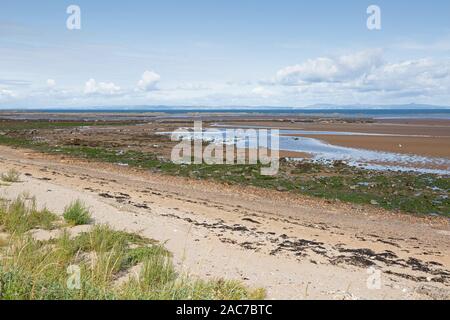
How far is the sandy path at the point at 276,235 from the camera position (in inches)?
249

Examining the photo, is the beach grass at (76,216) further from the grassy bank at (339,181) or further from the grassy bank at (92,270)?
the grassy bank at (339,181)

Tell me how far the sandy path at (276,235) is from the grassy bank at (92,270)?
655mm

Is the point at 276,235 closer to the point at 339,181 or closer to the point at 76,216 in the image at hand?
Answer: the point at 76,216

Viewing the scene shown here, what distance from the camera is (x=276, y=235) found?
29.9 feet

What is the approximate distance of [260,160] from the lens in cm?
2178

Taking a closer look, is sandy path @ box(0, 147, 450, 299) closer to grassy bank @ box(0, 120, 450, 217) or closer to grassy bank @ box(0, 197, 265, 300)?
grassy bank @ box(0, 197, 265, 300)

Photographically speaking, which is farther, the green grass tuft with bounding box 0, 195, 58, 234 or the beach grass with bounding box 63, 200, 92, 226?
the beach grass with bounding box 63, 200, 92, 226

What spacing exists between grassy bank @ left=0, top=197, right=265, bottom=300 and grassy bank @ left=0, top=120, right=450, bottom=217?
8501mm

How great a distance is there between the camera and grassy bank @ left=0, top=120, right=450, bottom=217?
13328mm

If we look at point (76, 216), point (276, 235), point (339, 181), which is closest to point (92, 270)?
point (76, 216)

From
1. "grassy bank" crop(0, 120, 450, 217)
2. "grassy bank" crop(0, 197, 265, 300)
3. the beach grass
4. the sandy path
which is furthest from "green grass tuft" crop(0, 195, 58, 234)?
"grassy bank" crop(0, 120, 450, 217)

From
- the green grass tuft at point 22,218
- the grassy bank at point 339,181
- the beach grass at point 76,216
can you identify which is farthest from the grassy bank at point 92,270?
the grassy bank at point 339,181
